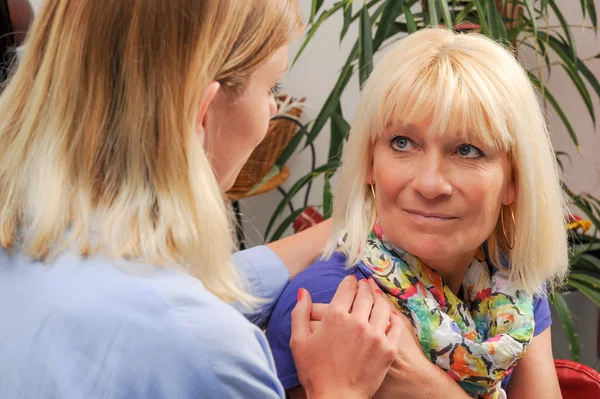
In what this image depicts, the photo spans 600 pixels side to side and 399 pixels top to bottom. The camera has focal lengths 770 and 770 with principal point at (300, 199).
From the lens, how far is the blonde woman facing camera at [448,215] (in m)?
1.15

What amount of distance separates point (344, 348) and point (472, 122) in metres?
0.38

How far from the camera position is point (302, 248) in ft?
4.32

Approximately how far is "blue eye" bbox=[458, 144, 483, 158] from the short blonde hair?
A: 2cm

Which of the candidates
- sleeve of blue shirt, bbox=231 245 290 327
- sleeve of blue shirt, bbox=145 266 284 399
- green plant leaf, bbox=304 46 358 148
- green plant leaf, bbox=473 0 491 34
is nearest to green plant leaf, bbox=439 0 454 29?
green plant leaf, bbox=473 0 491 34

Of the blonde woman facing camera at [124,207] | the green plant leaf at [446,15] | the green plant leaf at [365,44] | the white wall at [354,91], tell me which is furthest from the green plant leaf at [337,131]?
the white wall at [354,91]

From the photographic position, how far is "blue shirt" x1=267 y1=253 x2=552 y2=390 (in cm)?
113

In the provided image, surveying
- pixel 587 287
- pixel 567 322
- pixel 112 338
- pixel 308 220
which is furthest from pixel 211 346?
pixel 308 220

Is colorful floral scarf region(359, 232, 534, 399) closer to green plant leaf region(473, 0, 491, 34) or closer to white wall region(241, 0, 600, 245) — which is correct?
green plant leaf region(473, 0, 491, 34)

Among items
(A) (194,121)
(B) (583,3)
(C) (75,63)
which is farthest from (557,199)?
(B) (583,3)

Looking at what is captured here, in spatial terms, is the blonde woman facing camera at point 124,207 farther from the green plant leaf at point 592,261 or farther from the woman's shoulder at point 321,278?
the green plant leaf at point 592,261

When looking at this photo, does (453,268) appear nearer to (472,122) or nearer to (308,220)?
(472,122)

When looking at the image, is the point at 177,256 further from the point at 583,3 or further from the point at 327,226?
the point at 583,3

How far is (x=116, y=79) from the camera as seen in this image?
2.66 feet

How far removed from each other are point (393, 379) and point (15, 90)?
2.17 ft
